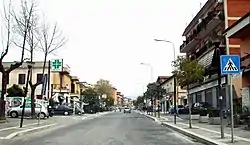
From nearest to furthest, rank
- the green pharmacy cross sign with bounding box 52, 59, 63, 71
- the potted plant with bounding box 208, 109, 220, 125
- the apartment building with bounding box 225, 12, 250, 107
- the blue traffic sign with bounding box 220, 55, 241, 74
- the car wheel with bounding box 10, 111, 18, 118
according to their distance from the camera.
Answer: the blue traffic sign with bounding box 220, 55, 241, 74, the apartment building with bounding box 225, 12, 250, 107, the potted plant with bounding box 208, 109, 220, 125, the green pharmacy cross sign with bounding box 52, 59, 63, 71, the car wheel with bounding box 10, 111, 18, 118

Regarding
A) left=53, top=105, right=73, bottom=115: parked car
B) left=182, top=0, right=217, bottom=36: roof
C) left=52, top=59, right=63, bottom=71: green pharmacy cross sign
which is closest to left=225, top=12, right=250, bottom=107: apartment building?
left=52, top=59, right=63, bottom=71: green pharmacy cross sign

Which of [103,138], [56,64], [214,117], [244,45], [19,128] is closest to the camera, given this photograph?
[103,138]

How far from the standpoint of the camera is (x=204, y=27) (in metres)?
51.8

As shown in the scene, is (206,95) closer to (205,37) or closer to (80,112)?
(205,37)

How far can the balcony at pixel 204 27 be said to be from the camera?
153 ft

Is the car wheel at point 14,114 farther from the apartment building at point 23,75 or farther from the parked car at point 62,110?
the apartment building at point 23,75

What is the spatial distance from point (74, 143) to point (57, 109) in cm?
4745

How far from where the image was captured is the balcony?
46688 millimetres

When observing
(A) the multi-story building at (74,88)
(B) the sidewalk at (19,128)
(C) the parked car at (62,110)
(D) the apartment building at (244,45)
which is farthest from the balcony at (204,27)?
(A) the multi-story building at (74,88)

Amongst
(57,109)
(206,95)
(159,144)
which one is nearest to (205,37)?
(206,95)

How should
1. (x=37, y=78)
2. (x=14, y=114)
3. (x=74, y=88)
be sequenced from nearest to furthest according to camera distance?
(x=14, y=114) < (x=37, y=78) < (x=74, y=88)

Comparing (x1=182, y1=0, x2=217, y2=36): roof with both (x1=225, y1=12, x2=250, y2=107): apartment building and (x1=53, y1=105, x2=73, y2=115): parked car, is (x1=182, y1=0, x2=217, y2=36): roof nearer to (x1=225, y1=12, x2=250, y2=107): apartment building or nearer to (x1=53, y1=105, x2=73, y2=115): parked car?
(x1=225, y1=12, x2=250, y2=107): apartment building

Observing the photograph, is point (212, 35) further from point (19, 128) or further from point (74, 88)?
point (74, 88)

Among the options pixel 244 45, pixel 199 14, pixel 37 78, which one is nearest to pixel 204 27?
pixel 199 14
